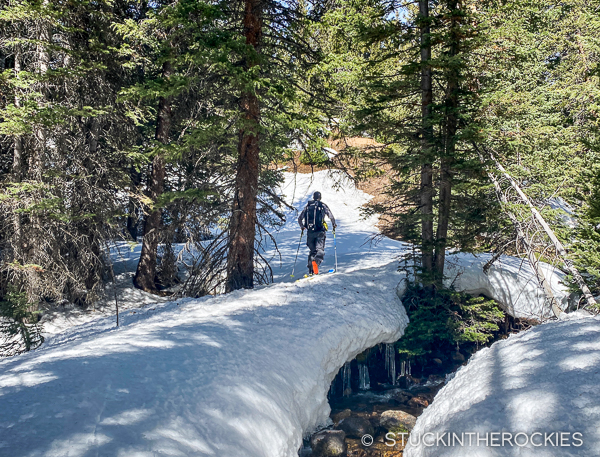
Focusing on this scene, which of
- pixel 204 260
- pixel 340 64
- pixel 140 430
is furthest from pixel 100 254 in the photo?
pixel 140 430

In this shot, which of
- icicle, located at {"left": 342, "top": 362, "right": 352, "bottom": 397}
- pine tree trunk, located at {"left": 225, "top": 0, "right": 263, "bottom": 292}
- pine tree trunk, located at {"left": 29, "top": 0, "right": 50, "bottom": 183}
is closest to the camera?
icicle, located at {"left": 342, "top": 362, "right": 352, "bottom": 397}

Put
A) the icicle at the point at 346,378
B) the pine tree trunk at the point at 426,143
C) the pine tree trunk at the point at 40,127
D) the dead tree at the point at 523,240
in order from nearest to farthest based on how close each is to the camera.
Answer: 1. the dead tree at the point at 523,240
2. the icicle at the point at 346,378
3. the pine tree trunk at the point at 426,143
4. the pine tree trunk at the point at 40,127

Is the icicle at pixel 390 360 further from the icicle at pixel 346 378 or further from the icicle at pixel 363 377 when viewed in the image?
the icicle at pixel 346 378

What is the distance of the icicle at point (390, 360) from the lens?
26.5 ft

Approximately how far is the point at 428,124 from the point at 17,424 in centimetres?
771

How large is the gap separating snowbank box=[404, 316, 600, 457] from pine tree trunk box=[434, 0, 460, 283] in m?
4.09

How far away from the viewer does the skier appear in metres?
10.5

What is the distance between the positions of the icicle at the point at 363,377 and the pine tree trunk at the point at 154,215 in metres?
6.56

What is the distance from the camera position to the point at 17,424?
280 centimetres

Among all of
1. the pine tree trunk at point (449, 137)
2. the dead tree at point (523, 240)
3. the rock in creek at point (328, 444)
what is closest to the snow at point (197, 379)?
the rock in creek at point (328, 444)

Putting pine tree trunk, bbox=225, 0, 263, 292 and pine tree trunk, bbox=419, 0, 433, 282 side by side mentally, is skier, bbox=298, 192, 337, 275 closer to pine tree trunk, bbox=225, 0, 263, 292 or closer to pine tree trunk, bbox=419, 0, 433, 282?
pine tree trunk, bbox=225, 0, 263, 292

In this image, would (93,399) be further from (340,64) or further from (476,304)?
(476,304)

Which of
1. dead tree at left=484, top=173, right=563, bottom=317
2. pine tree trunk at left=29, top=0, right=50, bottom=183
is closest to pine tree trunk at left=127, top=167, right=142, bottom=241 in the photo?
pine tree trunk at left=29, top=0, right=50, bottom=183

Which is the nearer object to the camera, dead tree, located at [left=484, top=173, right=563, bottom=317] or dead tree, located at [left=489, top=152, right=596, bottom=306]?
dead tree, located at [left=489, top=152, right=596, bottom=306]
